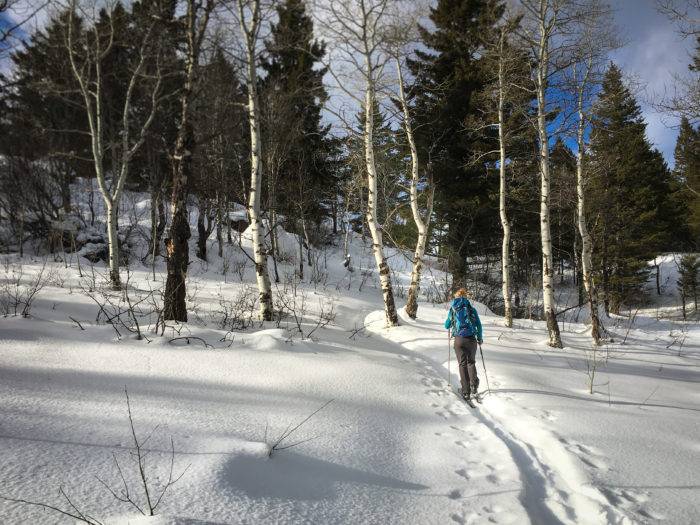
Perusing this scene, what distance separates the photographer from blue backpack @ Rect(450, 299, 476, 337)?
18.3ft

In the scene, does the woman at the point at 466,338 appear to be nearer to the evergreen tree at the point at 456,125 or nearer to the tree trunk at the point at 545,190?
the tree trunk at the point at 545,190

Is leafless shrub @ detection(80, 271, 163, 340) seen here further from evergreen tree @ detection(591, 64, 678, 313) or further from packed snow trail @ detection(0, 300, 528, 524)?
evergreen tree @ detection(591, 64, 678, 313)

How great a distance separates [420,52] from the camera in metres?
15.5

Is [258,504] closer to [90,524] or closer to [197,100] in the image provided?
[90,524]

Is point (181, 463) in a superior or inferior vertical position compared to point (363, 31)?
inferior

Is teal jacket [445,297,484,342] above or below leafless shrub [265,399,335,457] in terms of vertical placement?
above

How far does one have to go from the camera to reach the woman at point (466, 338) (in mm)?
5215

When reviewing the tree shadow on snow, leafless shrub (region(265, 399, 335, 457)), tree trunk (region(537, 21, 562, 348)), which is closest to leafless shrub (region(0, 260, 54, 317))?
leafless shrub (region(265, 399, 335, 457))

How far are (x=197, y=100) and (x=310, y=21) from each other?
476 centimetres

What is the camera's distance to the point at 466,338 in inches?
218

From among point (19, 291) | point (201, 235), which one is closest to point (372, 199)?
point (19, 291)

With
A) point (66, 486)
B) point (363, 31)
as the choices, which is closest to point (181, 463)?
point (66, 486)

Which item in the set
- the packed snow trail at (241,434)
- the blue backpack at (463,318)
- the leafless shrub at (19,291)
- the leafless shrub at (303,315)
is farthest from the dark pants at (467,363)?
the leafless shrub at (19,291)

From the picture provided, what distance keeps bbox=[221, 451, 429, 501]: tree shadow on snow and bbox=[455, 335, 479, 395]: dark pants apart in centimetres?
284
